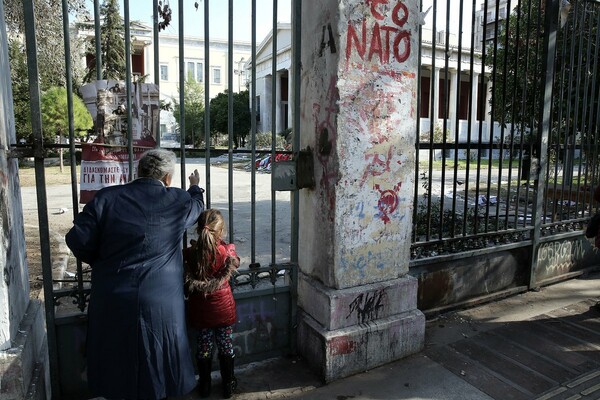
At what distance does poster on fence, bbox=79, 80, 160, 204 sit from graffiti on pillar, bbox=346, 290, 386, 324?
1.91 metres

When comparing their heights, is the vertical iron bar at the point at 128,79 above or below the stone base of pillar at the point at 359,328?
above

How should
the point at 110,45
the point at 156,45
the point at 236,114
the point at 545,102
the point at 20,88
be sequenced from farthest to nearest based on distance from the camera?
the point at 236,114
the point at 20,88
the point at 110,45
the point at 545,102
the point at 156,45

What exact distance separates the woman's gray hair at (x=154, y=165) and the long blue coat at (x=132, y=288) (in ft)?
0.18

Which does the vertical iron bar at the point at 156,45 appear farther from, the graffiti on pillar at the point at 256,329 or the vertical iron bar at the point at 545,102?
the vertical iron bar at the point at 545,102

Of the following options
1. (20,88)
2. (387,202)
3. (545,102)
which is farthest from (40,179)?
(20,88)

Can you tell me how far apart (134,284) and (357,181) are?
5.69 feet

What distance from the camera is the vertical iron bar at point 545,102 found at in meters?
4.83

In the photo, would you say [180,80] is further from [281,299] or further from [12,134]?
[281,299]

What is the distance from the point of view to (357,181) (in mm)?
3320

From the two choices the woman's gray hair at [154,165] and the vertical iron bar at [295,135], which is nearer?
the woman's gray hair at [154,165]

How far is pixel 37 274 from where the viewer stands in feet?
18.5

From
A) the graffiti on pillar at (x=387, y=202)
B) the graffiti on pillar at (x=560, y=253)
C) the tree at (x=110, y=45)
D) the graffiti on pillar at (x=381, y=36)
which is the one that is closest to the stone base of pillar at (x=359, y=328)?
the graffiti on pillar at (x=387, y=202)

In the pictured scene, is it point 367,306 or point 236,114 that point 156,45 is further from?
point 236,114

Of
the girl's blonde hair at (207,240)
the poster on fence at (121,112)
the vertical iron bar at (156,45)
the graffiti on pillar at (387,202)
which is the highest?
the vertical iron bar at (156,45)
